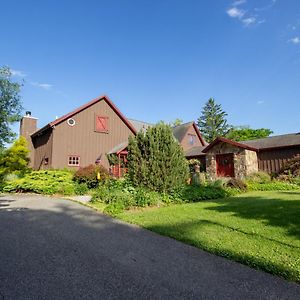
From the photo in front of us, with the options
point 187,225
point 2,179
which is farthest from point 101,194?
point 2,179

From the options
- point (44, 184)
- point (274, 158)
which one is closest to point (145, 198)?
point (44, 184)

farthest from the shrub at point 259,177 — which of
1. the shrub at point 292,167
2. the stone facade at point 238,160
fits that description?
the shrub at point 292,167

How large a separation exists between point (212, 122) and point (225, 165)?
3802cm

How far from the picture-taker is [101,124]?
24.4 m

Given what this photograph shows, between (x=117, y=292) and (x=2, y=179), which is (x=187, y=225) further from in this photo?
(x=2, y=179)

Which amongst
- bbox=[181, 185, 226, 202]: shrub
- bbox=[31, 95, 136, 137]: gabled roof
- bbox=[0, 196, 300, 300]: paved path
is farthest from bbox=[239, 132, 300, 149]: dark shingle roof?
bbox=[0, 196, 300, 300]: paved path

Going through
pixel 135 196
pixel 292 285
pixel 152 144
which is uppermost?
pixel 152 144

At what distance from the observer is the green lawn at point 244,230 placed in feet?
14.0

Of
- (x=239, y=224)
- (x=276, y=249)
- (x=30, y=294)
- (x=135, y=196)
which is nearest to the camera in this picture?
(x=30, y=294)

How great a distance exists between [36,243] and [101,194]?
5598mm

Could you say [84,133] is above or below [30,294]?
above

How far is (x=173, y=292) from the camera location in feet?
10.6

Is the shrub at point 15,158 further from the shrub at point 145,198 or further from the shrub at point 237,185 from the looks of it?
the shrub at point 237,185

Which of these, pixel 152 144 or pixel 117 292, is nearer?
pixel 117 292
